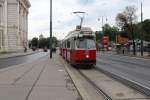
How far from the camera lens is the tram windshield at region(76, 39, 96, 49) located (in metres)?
29.0

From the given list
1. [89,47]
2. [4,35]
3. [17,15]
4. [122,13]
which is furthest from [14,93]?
[17,15]

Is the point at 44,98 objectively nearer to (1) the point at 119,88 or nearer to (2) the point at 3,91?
(2) the point at 3,91

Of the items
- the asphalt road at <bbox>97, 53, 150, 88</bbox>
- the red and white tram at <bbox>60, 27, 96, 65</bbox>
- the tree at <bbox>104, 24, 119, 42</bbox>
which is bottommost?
the asphalt road at <bbox>97, 53, 150, 88</bbox>

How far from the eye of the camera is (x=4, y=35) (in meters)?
96.1

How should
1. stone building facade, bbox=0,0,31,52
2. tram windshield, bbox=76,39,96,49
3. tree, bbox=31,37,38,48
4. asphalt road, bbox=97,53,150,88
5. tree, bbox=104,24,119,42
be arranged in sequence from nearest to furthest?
1. asphalt road, bbox=97,53,150,88
2. tram windshield, bbox=76,39,96,49
3. stone building facade, bbox=0,0,31,52
4. tree, bbox=104,24,119,42
5. tree, bbox=31,37,38,48

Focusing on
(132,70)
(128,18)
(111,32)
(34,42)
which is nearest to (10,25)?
(128,18)

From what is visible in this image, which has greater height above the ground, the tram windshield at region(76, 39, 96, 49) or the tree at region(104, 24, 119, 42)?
the tree at region(104, 24, 119, 42)

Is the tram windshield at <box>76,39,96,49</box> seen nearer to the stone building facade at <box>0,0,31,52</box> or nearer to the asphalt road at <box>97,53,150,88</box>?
the asphalt road at <box>97,53,150,88</box>

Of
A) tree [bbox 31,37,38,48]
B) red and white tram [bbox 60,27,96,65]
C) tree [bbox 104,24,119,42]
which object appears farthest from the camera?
tree [bbox 31,37,38,48]

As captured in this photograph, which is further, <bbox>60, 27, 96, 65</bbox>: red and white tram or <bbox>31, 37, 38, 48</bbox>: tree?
<bbox>31, 37, 38, 48</bbox>: tree

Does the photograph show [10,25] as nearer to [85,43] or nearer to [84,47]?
[85,43]

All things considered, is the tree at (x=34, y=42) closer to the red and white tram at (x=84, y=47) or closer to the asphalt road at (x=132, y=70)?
the asphalt road at (x=132, y=70)

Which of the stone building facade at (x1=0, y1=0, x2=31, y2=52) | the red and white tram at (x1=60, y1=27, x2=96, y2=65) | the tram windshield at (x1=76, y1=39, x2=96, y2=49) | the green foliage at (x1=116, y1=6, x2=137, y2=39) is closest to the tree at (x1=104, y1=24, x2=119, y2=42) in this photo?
the stone building facade at (x1=0, y1=0, x2=31, y2=52)

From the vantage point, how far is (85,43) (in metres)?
29.1
